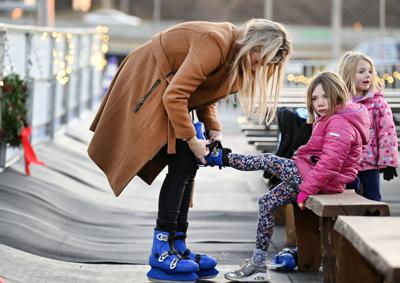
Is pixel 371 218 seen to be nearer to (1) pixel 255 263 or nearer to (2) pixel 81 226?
(1) pixel 255 263

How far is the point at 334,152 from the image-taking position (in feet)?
19.1

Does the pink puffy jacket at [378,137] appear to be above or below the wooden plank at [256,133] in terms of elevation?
A: above

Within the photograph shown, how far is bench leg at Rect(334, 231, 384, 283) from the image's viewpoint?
5309 millimetres

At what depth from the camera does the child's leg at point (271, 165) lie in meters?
6.06

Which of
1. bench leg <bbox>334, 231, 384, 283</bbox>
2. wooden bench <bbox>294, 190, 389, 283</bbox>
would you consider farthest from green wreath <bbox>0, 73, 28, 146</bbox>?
bench leg <bbox>334, 231, 384, 283</bbox>

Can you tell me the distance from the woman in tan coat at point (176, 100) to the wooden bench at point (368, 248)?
0.96 metres

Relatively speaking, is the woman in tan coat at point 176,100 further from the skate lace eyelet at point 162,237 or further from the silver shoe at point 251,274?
the silver shoe at point 251,274

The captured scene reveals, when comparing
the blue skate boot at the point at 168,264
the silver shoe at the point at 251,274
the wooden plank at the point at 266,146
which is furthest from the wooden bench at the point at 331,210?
the wooden plank at the point at 266,146

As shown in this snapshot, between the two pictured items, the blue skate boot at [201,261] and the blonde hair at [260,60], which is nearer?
the blonde hair at [260,60]

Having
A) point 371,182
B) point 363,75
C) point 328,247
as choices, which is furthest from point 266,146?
point 328,247

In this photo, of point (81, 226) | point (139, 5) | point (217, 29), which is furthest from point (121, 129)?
point (139, 5)

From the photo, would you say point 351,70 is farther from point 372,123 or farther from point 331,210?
point 331,210

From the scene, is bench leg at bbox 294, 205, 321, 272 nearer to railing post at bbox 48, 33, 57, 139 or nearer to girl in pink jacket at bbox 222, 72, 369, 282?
girl in pink jacket at bbox 222, 72, 369, 282

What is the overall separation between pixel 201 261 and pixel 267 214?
0.47m
